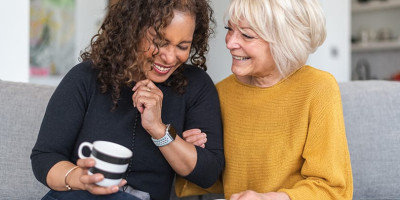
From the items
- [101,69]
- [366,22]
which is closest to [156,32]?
[101,69]

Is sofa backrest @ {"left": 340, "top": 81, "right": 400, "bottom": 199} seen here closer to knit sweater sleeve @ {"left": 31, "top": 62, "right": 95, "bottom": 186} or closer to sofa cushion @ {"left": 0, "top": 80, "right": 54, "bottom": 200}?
knit sweater sleeve @ {"left": 31, "top": 62, "right": 95, "bottom": 186}

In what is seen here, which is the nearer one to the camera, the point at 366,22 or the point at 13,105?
the point at 13,105

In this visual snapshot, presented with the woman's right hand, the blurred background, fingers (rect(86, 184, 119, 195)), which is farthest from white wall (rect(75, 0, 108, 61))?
fingers (rect(86, 184, 119, 195))

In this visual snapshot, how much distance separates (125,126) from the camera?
1413 mm

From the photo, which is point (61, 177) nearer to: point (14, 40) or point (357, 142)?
point (357, 142)

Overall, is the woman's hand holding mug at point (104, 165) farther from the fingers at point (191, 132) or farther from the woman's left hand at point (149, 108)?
the fingers at point (191, 132)

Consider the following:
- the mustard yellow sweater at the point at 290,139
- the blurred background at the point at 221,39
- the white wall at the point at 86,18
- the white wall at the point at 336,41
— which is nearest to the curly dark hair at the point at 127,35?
the mustard yellow sweater at the point at 290,139

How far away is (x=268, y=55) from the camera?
144cm

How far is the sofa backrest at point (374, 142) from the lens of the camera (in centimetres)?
167

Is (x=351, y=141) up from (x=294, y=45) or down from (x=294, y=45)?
down

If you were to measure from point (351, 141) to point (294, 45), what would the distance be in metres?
0.48

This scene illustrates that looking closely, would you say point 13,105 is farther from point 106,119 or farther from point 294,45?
point 294,45

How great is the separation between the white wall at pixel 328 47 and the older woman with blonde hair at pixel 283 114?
2.20 meters

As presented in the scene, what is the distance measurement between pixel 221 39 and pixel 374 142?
7.22ft
